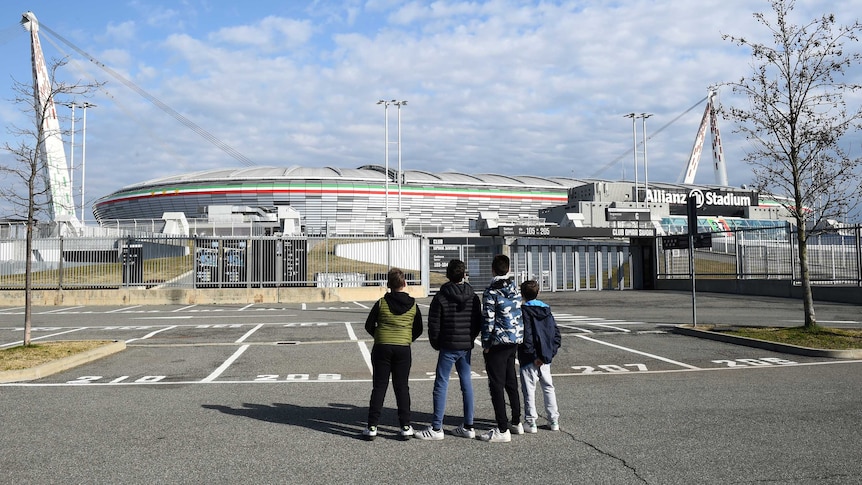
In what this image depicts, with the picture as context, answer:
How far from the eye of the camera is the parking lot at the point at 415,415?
5047 mm

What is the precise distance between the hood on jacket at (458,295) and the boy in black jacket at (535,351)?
57cm

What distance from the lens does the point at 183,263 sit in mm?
28438

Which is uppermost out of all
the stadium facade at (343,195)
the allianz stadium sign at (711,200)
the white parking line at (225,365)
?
the stadium facade at (343,195)

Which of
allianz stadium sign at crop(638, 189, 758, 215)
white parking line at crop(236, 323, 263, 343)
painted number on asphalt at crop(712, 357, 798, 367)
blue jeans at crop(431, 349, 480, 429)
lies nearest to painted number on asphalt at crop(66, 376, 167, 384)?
white parking line at crop(236, 323, 263, 343)

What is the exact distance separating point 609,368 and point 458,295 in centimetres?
502

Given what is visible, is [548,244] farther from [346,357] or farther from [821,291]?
[346,357]

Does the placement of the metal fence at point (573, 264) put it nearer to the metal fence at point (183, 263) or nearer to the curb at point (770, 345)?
the metal fence at point (183, 263)

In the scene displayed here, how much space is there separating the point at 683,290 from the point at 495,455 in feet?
102

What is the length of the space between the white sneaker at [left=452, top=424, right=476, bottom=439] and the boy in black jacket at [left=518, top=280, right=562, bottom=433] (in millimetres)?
563

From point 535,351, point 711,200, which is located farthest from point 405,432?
point 711,200

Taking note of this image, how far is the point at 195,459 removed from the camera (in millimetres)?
5316

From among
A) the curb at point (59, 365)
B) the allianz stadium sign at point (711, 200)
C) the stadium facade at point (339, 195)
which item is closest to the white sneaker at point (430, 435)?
the curb at point (59, 365)

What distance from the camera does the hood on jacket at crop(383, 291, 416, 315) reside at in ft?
19.8

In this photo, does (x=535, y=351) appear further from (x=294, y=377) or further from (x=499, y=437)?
(x=294, y=377)
